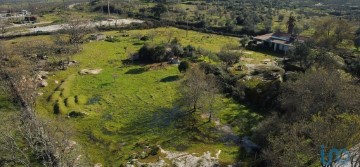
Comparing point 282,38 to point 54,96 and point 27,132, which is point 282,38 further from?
point 27,132

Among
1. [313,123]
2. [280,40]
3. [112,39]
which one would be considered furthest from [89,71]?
[280,40]

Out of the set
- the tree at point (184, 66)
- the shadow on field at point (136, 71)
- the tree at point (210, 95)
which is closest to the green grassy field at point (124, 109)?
the shadow on field at point (136, 71)

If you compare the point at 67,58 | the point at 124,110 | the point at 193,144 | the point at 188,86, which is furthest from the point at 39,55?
the point at 193,144

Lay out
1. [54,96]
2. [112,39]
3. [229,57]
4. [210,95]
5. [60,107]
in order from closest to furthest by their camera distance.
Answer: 1. [210,95]
2. [60,107]
3. [54,96]
4. [229,57]
5. [112,39]

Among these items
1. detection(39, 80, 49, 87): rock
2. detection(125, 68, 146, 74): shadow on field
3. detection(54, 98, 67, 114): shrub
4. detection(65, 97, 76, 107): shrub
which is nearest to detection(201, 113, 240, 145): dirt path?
detection(65, 97, 76, 107): shrub

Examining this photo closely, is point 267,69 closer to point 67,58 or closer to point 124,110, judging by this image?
point 124,110

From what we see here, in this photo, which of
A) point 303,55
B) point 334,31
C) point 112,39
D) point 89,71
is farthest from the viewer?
point 112,39

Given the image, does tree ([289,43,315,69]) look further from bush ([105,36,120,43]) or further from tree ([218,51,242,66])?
bush ([105,36,120,43])
